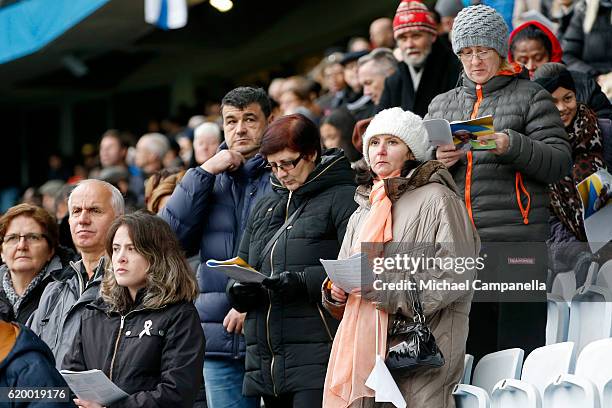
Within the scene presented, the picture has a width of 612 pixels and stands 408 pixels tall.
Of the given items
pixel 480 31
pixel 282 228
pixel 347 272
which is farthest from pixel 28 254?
pixel 480 31

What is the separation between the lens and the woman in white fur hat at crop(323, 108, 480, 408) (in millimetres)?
4883

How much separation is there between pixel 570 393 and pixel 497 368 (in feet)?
1.89

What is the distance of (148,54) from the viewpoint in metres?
18.0

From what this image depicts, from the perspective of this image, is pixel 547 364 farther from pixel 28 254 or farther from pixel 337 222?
pixel 28 254

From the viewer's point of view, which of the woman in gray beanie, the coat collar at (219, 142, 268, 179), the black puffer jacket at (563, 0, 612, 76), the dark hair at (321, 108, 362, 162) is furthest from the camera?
the black puffer jacket at (563, 0, 612, 76)

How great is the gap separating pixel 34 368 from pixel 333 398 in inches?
50.0

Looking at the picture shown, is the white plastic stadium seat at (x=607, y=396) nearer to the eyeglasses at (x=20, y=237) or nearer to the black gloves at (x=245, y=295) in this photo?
the black gloves at (x=245, y=295)

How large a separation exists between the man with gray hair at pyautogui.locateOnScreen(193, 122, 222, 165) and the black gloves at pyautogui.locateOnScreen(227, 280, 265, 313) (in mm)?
2909

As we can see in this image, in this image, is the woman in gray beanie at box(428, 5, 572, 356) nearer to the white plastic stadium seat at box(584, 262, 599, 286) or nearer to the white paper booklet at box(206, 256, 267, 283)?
the white plastic stadium seat at box(584, 262, 599, 286)

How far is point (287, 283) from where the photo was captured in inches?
214

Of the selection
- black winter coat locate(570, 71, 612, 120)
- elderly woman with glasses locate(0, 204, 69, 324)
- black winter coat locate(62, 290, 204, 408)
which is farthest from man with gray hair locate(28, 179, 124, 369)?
black winter coat locate(570, 71, 612, 120)

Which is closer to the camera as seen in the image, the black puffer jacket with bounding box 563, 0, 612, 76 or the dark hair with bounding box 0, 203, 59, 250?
the dark hair with bounding box 0, 203, 59, 250

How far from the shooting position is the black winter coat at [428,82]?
7724 mm

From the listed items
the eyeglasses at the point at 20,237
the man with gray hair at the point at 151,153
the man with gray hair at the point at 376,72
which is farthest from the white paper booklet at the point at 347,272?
the man with gray hair at the point at 151,153
